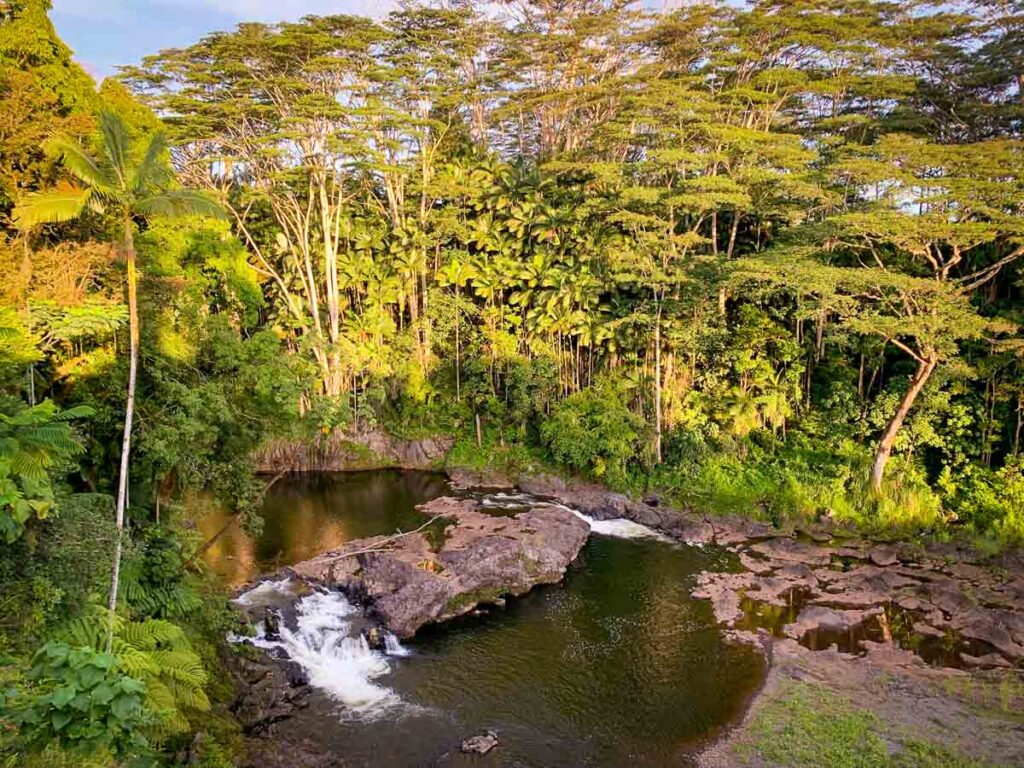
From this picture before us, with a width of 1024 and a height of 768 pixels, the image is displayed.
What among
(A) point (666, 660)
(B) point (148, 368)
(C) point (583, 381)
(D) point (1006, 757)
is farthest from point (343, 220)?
(D) point (1006, 757)

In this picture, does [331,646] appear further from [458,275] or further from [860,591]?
[458,275]

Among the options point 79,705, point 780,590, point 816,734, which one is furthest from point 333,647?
point 780,590

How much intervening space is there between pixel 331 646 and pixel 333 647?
0.20 ft

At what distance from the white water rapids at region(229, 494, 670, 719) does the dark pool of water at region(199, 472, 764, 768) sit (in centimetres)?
35

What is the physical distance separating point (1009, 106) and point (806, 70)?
733 cm

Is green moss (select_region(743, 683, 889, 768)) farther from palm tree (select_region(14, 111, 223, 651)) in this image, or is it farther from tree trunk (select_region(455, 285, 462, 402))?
tree trunk (select_region(455, 285, 462, 402))

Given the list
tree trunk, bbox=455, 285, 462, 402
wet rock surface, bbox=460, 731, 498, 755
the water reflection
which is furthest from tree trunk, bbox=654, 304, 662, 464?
wet rock surface, bbox=460, 731, 498, 755

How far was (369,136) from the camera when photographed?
88.0 feet

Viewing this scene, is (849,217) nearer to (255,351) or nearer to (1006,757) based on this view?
(1006,757)

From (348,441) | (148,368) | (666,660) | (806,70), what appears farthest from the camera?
(348,441)

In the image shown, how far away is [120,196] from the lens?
11.0 m

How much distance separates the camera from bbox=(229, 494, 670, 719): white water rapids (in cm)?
1373

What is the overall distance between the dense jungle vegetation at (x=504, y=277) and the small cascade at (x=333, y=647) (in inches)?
100


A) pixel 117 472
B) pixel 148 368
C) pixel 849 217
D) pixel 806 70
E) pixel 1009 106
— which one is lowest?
pixel 117 472
